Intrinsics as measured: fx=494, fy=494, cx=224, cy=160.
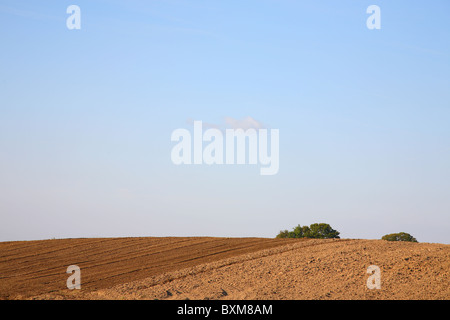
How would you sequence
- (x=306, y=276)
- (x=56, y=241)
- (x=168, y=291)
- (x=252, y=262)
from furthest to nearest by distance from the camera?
(x=56, y=241) < (x=252, y=262) < (x=306, y=276) < (x=168, y=291)

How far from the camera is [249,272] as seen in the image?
22469 mm

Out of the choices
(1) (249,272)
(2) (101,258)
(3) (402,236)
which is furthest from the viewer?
(3) (402,236)

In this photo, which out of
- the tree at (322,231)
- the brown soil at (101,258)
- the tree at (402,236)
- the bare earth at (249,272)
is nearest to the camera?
the bare earth at (249,272)

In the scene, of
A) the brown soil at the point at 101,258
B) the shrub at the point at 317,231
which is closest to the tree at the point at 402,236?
the shrub at the point at 317,231

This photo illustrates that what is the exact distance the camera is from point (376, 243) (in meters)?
27.1

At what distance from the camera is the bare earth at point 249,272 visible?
18.4 m

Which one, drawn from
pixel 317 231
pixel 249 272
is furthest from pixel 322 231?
pixel 249 272

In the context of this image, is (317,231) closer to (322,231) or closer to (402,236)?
(322,231)

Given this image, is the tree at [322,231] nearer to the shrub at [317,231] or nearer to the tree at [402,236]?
the shrub at [317,231]

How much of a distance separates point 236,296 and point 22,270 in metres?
14.2

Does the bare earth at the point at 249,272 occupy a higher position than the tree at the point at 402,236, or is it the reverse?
the bare earth at the point at 249,272

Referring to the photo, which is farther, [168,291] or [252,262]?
[252,262]
